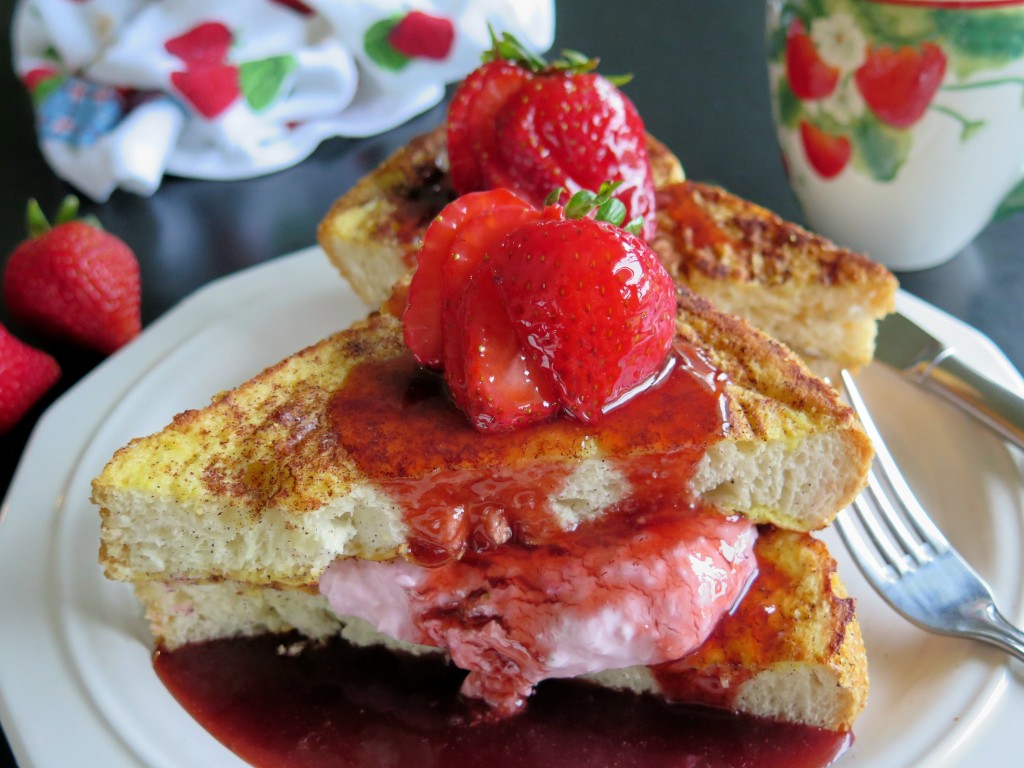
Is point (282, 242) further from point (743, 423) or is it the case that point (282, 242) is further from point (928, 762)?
point (928, 762)

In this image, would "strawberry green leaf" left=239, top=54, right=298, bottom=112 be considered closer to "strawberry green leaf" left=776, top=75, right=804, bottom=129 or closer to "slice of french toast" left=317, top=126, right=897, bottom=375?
"slice of french toast" left=317, top=126, right=897, bottom=375

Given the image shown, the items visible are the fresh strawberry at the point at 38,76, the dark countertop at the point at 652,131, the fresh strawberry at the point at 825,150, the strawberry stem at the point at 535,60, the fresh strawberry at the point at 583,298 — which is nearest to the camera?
the fresh strawberry at the point at 583,298

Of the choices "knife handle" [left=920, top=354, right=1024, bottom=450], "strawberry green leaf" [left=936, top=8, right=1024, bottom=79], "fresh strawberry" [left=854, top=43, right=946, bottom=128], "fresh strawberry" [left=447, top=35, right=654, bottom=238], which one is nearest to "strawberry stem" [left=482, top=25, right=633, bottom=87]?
"fresh strawberry" [left=447, top=35, right=654, bottom=238]

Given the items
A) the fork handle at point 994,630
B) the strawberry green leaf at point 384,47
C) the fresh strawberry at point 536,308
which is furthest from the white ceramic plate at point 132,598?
the strawberry green leaf at point 384,47

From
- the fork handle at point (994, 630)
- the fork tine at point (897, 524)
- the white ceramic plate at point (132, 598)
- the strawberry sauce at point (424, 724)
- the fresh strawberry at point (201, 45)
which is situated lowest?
the strawberry sauce at point (424, 724)

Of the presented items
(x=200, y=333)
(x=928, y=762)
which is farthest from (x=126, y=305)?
(x=928, y=762)

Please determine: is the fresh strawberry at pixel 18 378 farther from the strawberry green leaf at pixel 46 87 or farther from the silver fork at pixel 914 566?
the silver fork at pixel 914 566

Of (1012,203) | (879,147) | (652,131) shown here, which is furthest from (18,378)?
(1012,203)
